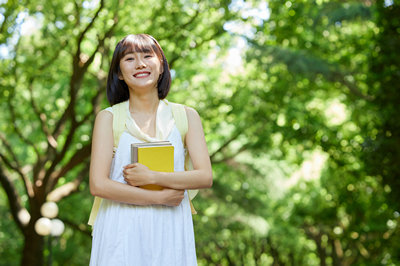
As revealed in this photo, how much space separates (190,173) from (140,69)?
1.70 ft

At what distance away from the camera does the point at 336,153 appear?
12180 millimetres

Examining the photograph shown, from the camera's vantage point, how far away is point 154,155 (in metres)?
2.25

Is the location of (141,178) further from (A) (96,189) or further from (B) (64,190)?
(B) (64,190)

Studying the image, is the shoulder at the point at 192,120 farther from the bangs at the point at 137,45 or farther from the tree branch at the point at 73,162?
the tree branch at the point at 73,162

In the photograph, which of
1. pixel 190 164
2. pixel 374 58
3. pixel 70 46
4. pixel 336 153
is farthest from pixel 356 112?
pixel 190 164

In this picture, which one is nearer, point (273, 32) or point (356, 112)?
point (273, 32)

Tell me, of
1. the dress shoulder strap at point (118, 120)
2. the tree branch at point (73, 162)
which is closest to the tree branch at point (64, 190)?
the tree branch at point (73, 162)

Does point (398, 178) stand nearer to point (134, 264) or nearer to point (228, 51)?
point (228, 51)

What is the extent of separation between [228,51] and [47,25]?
4766mm

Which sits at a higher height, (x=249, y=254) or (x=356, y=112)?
(x=356, y=112)

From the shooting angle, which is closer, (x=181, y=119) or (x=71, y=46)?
(x=181, y=119)

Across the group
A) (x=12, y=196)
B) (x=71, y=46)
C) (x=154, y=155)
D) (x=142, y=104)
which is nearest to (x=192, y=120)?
(x=142, y=104)

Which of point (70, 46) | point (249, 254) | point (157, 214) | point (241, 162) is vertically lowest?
point (249, 254)

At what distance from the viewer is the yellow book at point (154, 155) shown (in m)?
2.22
